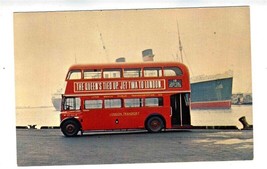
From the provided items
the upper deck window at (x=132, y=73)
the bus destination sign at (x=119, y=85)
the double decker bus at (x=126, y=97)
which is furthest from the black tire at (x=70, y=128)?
the upper deck window at (x=132, y=73)

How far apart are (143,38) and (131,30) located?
0.44ft

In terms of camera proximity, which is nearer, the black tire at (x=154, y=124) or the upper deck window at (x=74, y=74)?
the upper deck window at (x=74, y=74)

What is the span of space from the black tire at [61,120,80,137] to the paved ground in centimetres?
5

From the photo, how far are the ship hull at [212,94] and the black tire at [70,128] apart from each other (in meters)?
1.11

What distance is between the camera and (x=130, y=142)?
5809mm

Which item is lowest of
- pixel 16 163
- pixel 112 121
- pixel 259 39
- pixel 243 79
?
pixel 16 163

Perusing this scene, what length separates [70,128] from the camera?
585 centimetres

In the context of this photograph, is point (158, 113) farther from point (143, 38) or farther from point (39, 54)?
point (39, 54)

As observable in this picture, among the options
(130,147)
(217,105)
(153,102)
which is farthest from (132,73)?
(217,105)

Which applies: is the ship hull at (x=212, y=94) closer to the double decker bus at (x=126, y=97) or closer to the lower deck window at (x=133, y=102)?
the double decker bus at (x=126, y=97)

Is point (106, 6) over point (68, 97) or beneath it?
over

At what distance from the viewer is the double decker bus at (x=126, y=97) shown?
5.82 m

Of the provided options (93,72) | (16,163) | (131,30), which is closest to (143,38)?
(131,30)

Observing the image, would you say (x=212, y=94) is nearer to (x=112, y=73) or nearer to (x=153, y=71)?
(x=153, y=71)
